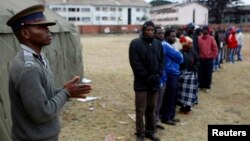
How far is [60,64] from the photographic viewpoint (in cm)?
825

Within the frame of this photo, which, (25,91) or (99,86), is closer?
(25,91)

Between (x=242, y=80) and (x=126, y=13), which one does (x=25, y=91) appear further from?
(x=126, y=13)

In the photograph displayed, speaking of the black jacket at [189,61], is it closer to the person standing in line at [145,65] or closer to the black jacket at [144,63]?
the person standing in line at [145,65]

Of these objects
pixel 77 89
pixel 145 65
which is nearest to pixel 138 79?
pixel 145 65

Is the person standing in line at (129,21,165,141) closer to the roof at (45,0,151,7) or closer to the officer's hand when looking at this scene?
the officer's hand

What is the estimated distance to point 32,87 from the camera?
7.88 feet

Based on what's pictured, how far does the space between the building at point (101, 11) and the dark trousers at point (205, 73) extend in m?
58.9

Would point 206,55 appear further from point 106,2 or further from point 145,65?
point 106,2

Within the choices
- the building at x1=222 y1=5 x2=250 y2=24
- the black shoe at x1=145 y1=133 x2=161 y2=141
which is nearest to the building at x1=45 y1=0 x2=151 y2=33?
the building at x1=222 y1=5 x2=250 y2=24

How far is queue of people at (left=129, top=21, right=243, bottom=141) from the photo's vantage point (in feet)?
17.7

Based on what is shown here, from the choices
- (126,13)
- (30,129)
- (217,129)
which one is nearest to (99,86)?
(217,129)

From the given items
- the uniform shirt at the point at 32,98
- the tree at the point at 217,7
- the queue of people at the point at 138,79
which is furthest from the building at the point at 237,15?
the uniform shirt at the point at 32,98

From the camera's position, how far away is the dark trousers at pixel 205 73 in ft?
32.6

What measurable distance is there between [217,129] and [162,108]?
6.96ft
